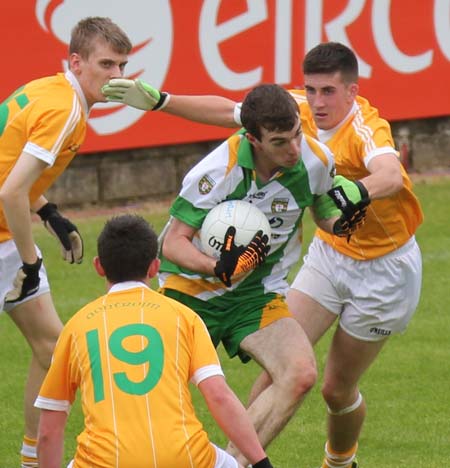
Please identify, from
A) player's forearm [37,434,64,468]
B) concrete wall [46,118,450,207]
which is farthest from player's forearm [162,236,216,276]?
concrete wall [46,118,450,207]

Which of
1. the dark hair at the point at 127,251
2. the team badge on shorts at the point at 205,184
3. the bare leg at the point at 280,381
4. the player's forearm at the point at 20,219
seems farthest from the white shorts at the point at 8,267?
the dark hair at the point at 127,251

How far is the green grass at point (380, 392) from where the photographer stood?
859 centimetres

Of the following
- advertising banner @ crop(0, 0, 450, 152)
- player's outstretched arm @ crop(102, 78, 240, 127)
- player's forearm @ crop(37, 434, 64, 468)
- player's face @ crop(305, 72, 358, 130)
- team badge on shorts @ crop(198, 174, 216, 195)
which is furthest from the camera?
advertising banner @ crop(0, 0, 450, 152)

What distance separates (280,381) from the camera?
6992 millimetres

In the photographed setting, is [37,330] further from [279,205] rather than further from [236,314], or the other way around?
[279,205]

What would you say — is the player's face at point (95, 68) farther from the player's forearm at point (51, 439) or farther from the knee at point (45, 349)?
the player's forearm at point (51, 439)

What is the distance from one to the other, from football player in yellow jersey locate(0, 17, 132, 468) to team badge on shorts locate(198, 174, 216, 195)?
75 cm

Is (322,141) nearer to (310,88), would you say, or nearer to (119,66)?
(310,88)

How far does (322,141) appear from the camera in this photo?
791 cm

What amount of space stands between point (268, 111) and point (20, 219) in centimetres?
137

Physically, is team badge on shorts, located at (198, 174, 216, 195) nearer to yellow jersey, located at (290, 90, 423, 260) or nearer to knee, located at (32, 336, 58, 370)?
yellow jersey, located at (290, 90, 423, 260)

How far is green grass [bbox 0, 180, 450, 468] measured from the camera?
28.2 feet

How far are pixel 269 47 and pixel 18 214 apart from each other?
8.32 metres

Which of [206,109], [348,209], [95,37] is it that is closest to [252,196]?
[348,209]
